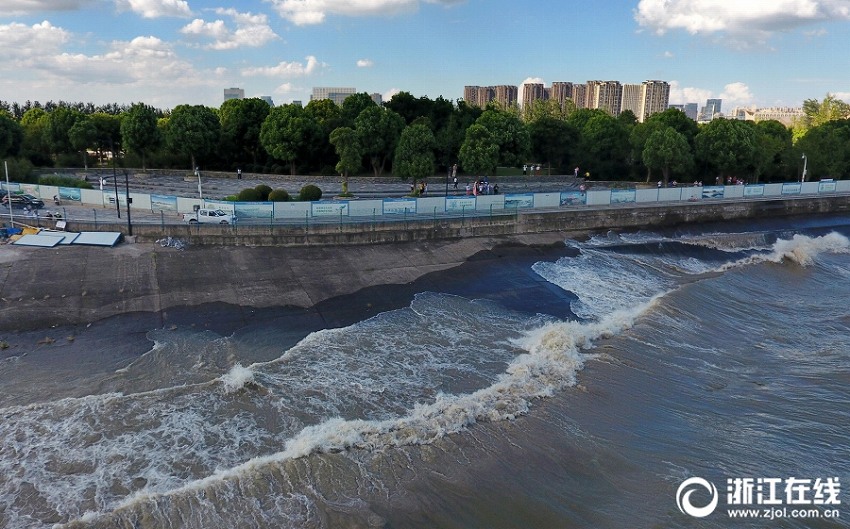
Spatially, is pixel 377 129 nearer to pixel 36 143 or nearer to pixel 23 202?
pixel 23 202

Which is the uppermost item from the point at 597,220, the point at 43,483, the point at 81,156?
the point at 81,156

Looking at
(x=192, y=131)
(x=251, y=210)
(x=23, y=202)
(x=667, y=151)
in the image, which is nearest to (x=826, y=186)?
(x=667, y=151)

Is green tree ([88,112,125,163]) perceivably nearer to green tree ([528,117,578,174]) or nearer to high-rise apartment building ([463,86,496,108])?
green tree ([528,117,578,174])

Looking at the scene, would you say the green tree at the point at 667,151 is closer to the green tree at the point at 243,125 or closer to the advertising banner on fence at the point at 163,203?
the green tree at the point at 243,125

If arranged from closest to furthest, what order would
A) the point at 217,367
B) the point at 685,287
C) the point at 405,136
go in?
the point at 217,367 < the point at 685,287 < the point at 405,136

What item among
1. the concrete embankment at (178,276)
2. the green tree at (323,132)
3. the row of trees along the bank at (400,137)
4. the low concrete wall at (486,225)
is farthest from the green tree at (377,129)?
the concrete embankment at (178,276)

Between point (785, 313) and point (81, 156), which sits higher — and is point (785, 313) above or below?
below

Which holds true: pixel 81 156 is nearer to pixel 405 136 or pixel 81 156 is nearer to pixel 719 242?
pixel 405 136

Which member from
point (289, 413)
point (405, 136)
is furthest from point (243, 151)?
point (289, 413)
